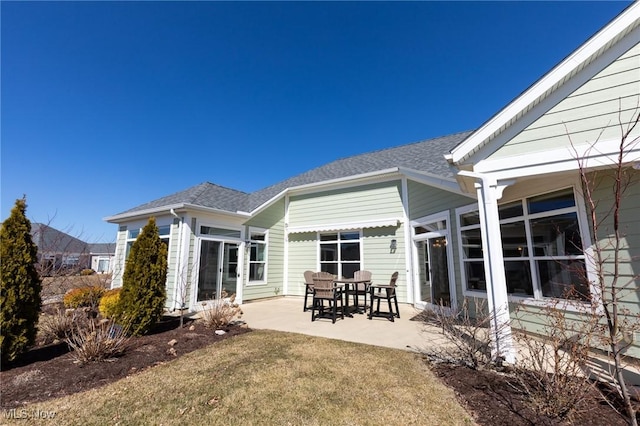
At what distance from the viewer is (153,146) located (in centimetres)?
1592

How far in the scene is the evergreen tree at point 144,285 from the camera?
646cm

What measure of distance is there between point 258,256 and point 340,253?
12.6 ft

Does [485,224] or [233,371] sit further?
[485,224]

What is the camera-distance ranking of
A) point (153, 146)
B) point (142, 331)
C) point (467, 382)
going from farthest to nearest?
point (153, 146) < point (142, 331) < point (467, 382)

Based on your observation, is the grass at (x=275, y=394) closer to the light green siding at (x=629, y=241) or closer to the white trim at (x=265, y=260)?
the light green siding at (x=629, y=241)

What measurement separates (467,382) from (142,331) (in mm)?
7124

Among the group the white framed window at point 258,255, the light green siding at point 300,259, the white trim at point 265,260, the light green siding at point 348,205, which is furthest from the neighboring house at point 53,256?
the light green siding at point 348,205

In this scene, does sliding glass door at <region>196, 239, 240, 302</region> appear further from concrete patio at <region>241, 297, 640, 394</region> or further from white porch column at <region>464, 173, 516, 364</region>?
white porch column at <region>464, 173, 516, 364</region>

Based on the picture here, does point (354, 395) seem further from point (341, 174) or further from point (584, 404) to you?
point (341, 174)

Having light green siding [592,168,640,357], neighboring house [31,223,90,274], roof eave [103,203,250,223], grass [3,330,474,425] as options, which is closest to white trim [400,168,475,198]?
light green siding [592,168,640,357]

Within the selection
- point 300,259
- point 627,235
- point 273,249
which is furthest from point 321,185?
A: point 627,235

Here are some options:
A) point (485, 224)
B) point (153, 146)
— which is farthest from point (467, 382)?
point (153, 146)

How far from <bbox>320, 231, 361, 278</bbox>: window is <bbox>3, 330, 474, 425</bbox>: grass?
6635 millimetres

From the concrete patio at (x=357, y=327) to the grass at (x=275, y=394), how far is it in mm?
916
